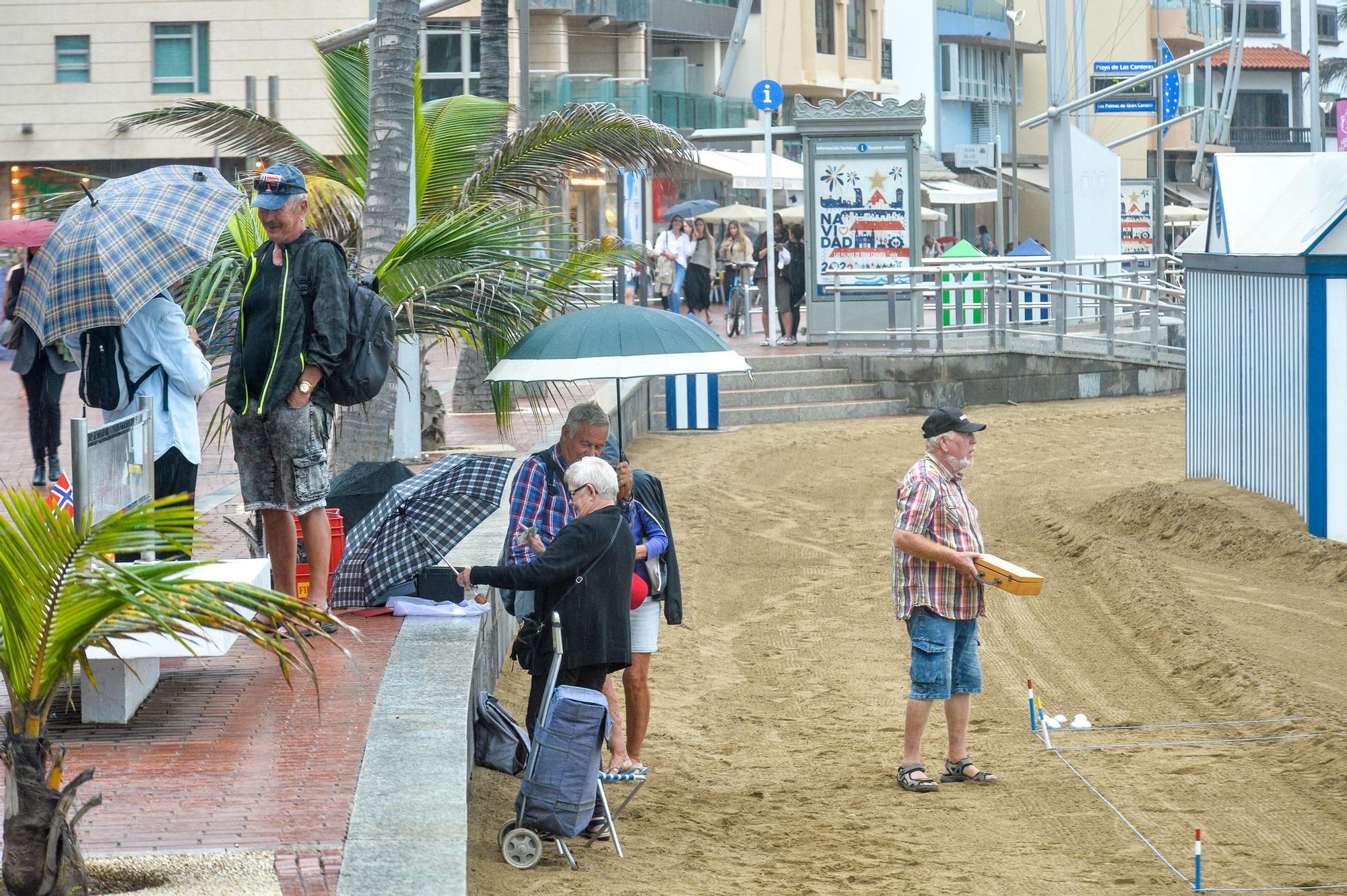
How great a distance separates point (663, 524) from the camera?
7191 mm

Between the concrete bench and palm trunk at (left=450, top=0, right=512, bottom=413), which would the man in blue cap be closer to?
the concrete bench

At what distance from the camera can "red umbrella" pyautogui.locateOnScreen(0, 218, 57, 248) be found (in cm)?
1030

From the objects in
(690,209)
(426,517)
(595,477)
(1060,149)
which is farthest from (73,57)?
(595,477)

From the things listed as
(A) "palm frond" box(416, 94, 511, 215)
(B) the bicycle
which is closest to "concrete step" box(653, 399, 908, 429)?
(B) the bicycle

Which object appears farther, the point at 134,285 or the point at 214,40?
the point at 214,40

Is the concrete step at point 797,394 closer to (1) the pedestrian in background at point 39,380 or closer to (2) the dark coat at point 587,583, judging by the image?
(1) the pedestrian in background at point 39,380

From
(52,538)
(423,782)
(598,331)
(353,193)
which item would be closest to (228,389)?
(598,331)

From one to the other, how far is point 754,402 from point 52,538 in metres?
18.0

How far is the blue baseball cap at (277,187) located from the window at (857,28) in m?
56.4

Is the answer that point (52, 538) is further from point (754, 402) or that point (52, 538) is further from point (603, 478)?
point (754, 402)

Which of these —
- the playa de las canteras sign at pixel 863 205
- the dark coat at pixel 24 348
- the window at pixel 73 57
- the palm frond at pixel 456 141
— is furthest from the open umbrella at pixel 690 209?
the dark coat at pixel 24 348

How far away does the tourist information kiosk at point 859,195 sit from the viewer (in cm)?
2488

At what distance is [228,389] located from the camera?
7641mm

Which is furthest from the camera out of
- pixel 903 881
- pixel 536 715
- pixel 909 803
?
pixel 909 803
